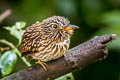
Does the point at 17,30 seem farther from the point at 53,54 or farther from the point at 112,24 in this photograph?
the point at 112,24

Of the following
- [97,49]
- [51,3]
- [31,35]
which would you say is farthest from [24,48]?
[51,3]

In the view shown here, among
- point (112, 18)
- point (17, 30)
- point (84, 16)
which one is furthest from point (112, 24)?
point (17, 30)

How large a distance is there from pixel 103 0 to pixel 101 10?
0.14 m

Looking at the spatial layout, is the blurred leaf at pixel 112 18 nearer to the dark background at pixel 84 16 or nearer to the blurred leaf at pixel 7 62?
the dark background at pixel 84 16

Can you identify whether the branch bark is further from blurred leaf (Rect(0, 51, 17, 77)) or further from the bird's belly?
blurred leaf (Rect(0, 51, 17, 77))

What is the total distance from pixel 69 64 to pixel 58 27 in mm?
299

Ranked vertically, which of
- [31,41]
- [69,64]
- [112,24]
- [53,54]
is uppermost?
[31,41]

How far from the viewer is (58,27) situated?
120 inches

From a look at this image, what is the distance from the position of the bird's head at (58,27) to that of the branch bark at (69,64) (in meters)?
0.16

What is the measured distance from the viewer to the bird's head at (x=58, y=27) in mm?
3002

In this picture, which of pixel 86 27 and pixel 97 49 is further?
pixel 86 27

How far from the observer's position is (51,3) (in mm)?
5062

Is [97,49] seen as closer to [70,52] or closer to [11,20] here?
[70,52]

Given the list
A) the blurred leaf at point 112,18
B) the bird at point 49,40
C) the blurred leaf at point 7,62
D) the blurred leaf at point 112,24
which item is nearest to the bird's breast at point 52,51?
the bird at point 49,40
